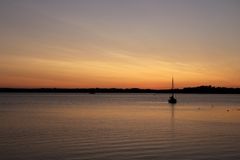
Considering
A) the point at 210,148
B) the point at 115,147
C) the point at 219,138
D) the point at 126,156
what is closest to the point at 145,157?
the point at 126,156

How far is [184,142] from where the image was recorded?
22.9 metres

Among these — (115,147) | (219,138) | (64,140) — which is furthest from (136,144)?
(219,138)

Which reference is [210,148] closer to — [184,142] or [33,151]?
[184,142]

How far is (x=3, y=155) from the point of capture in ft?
57.7

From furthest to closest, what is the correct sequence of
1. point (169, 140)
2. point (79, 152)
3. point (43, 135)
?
point (43, 135), point (169, 140), point (79, 152)

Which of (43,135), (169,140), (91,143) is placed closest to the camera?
(91,143)

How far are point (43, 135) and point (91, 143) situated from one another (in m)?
5.38

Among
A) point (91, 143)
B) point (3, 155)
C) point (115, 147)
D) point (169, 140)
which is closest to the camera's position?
point (3, 155)

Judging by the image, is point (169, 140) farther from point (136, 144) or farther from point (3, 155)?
point (3, 155)

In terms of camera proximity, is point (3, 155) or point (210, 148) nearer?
point (3, 155)

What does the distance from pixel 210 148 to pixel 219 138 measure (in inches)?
195

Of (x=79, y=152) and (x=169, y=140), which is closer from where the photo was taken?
(x=79, y=152)

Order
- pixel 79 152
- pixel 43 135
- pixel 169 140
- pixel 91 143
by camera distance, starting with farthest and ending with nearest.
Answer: pixel 43 135 < pixel 169 140 < pixel 91 143 < pixel 79 152

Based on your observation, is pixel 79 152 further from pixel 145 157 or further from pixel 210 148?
pixel 210 148
